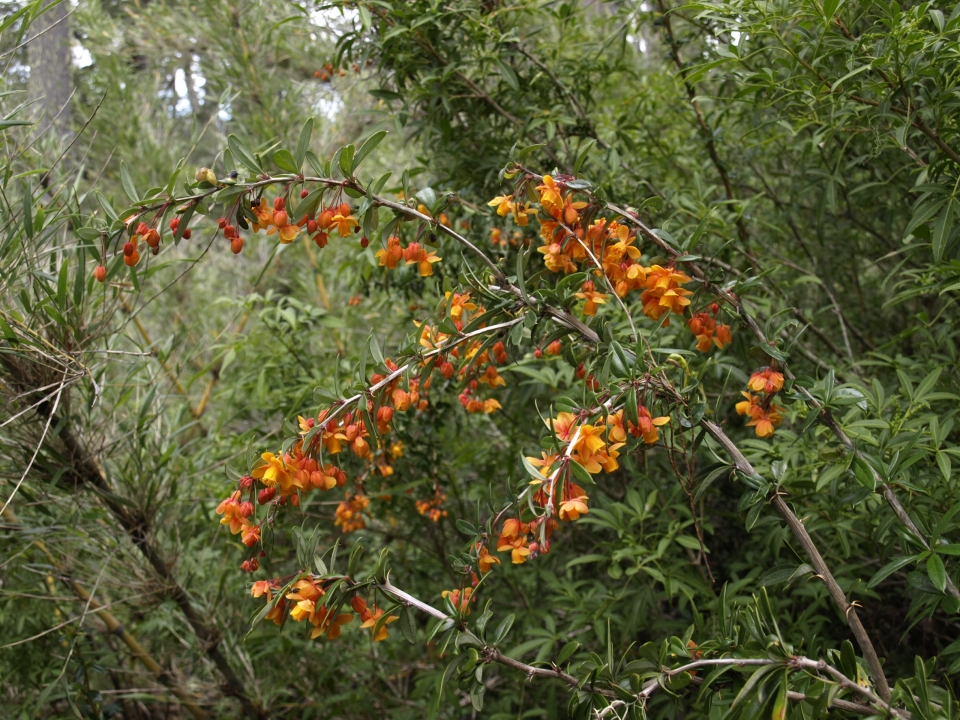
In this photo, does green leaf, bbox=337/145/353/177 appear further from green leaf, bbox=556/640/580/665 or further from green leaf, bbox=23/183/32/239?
green leaf, bbox=556/640/580/665

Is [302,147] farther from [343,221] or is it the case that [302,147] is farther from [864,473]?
[864,473]

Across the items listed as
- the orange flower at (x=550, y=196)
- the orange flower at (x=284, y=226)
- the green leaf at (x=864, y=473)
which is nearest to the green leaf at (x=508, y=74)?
the orange flower at (x=550, y=196)

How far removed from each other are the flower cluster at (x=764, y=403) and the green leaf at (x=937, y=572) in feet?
0.82

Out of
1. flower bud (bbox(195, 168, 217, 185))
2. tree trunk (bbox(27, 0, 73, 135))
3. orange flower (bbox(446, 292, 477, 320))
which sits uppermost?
tree trunk (bbox(27, 0, 73, 135))

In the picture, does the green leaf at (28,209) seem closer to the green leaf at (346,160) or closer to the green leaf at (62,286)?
the green leaf at (62,286)

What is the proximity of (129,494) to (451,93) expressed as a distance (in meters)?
1.11

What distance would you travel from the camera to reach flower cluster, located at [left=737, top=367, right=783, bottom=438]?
3.14 feet

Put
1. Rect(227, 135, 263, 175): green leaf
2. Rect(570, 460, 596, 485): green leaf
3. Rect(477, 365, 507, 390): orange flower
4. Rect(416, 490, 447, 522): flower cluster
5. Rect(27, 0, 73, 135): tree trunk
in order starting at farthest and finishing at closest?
Rect(27, 0, 73, 135): tree trunk
Rect(416, 490, 447, 522): flower cluster
Rect(477, 365, 507, 390): orange flower
Rect(227, 135, 263, 175): green leaf
Rect(570, 460, 596, 485): green leaf

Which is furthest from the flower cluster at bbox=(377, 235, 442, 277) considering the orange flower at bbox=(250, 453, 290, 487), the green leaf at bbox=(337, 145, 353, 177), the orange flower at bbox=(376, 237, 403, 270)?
the orange flower at bbox=(250, 453, 290, 487)

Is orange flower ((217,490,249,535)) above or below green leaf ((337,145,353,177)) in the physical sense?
below

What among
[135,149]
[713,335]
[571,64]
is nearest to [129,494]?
[713,335]

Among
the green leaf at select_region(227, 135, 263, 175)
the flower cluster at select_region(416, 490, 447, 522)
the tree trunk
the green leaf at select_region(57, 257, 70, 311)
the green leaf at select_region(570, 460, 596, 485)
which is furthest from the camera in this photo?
the tree trunk

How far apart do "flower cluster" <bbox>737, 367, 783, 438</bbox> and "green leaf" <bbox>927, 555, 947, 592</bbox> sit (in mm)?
249

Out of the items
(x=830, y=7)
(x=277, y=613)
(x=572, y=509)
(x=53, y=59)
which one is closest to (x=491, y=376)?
(x=572, y=509)
